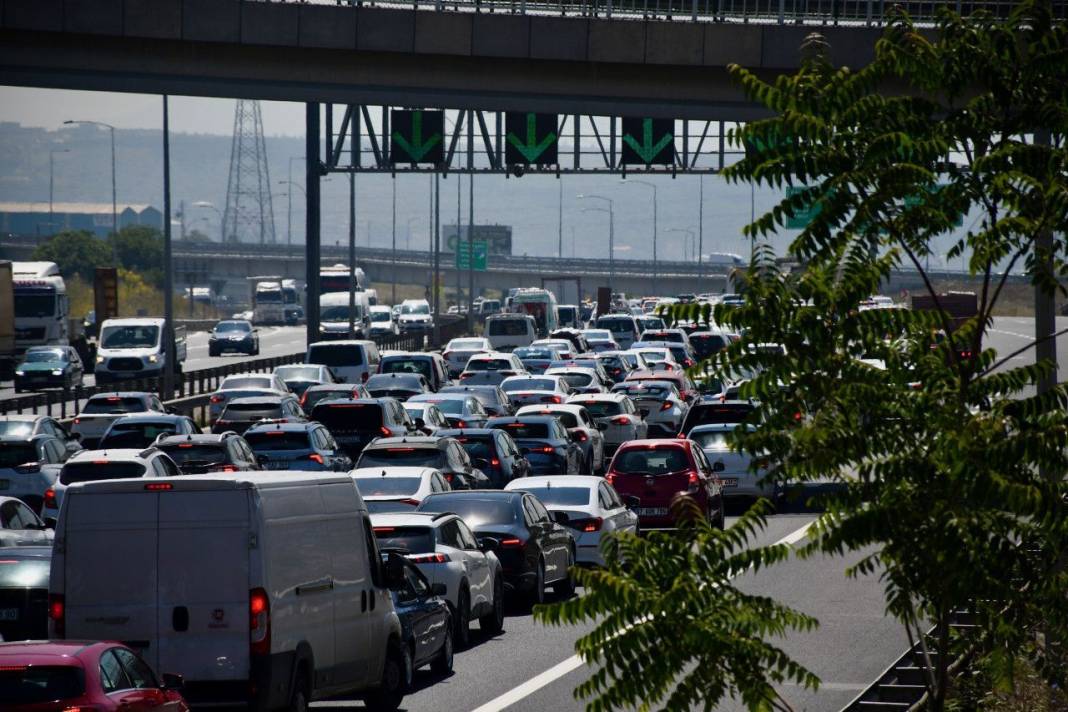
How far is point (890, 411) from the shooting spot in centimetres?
841

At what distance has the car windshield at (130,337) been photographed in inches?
2495

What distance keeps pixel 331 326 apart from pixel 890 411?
8873cm

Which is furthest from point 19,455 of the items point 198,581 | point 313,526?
point 198,581

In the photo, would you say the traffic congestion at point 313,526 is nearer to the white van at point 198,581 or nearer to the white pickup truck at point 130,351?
the white van at point 198,581

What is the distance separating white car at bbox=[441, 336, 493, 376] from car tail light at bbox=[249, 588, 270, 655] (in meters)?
47.5

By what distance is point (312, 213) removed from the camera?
2527 inches

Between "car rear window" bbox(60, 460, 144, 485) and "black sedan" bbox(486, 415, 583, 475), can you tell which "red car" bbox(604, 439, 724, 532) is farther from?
"car rear window" bbox(60, 460, 144, 485)

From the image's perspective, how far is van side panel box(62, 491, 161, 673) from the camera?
1352 centimetres

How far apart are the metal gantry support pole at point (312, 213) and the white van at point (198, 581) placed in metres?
48.8

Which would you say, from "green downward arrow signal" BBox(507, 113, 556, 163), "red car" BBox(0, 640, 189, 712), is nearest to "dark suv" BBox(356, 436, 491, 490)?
"red car" BBox(0, 640, 189, 712)

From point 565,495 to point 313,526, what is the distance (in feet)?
36.5

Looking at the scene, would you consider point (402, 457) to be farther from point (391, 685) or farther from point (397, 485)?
point (391, 685)

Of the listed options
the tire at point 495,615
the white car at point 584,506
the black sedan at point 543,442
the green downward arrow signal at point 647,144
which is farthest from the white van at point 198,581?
the green downward arrow signal at point 647,144

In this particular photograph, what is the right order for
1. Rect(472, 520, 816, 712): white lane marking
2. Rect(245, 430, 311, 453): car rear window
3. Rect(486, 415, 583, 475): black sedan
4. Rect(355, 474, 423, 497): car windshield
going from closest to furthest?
1. Rect(472, 520, 816, 712): white lane marking
2. Rect(355, 474, 423, 497): car windshield
3. Rect(245, 430, 311, 453): car rear window
4. Rect(486, 415, 583, 475): black sedan
